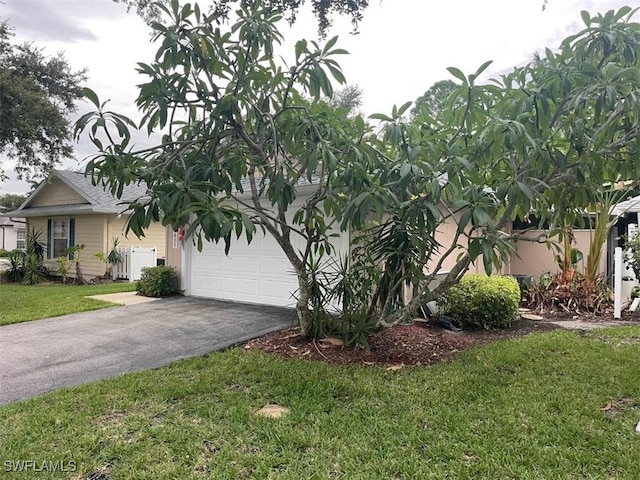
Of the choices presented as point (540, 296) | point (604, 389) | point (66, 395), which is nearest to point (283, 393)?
point (66, 395)

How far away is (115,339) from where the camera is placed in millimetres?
6043

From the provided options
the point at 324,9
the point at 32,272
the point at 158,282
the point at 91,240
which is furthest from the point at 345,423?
the point at 32,272

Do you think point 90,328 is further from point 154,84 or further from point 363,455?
point 363,455

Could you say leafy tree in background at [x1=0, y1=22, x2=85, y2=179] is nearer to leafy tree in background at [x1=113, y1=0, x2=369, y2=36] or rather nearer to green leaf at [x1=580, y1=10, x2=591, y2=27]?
leafy tree in background at [x1=113, y1=0, x2=369, y2=36]

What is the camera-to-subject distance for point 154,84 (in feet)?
12.9

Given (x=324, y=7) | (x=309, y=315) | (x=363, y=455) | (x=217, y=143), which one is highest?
(x=324, y=7)

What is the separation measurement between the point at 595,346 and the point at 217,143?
5445 mm

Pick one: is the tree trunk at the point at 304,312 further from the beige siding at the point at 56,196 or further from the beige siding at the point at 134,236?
the beige siding at the point at 56,196

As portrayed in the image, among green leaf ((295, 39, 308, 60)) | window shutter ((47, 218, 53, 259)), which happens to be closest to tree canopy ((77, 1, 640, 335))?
green leaf ((295, 39, 308, 60))

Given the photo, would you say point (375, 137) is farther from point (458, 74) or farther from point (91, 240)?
point (91, 240)

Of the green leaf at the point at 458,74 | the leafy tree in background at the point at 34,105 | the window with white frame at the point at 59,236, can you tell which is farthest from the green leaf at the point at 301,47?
the window with white frame at the point at 59,236

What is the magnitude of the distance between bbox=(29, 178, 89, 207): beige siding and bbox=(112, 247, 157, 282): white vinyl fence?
258cm

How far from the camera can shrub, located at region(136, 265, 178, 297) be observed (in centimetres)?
996

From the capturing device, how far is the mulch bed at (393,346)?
5027mm
